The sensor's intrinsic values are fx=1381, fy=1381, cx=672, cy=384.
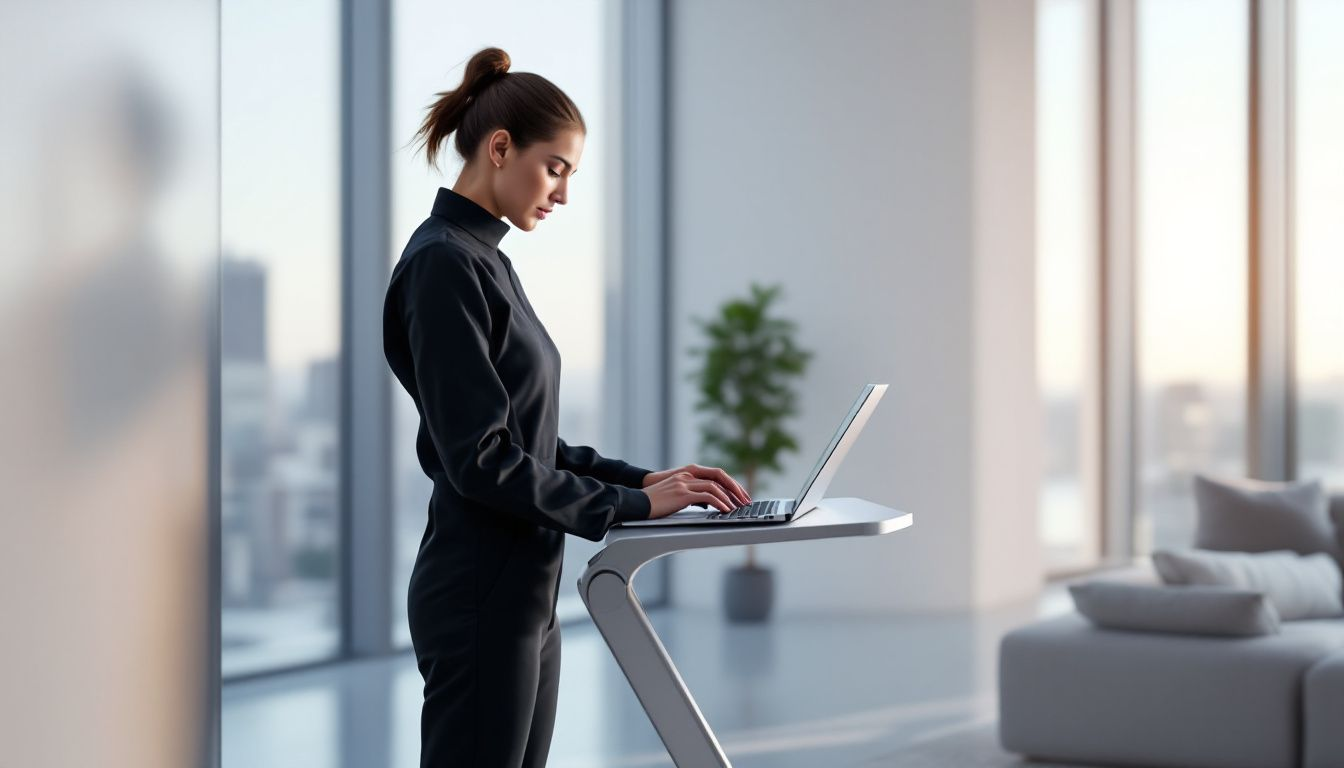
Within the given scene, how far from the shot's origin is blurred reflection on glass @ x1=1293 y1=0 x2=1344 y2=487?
776 centimetres

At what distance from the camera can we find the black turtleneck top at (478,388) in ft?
5.63

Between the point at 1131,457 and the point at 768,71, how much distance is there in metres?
3.42

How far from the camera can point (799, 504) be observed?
1.85 meters

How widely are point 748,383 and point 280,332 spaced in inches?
87.7

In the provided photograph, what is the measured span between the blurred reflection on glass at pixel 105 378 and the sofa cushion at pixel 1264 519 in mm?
3629

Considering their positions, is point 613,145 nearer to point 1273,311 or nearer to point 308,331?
point 308,331

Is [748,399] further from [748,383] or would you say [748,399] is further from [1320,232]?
[1320,232]

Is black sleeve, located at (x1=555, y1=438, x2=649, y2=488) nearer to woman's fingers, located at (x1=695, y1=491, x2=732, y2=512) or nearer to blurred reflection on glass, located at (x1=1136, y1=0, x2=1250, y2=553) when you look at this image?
woman's fingers, located at (x1=695, y1=491, x2=732, y2=512)

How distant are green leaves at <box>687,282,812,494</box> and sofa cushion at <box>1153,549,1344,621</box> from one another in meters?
2.45

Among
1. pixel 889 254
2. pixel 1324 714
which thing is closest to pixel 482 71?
pixel 1324 714

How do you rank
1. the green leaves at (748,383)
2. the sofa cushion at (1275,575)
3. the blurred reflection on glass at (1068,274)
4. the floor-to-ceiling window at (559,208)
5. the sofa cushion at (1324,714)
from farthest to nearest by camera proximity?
the blurred reflection on glass at (1068,274) → the green leaves at (748,383) → the floor-to-ceiling window at (559,208) → the sofa cushion at (1275,575) → the sofa cushion at (1324,714)

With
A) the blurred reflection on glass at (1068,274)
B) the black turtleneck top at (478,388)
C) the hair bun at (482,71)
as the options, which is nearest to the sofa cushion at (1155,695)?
the black turtleneck top at (478,388)

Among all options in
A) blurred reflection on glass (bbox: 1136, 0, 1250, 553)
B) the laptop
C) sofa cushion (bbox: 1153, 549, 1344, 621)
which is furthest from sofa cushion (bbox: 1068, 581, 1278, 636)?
blurred reflection on glass (bbox: 1136, 0, 1250, 553)

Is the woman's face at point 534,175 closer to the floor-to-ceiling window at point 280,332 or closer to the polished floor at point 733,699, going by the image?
the polished floor at point 733,699
